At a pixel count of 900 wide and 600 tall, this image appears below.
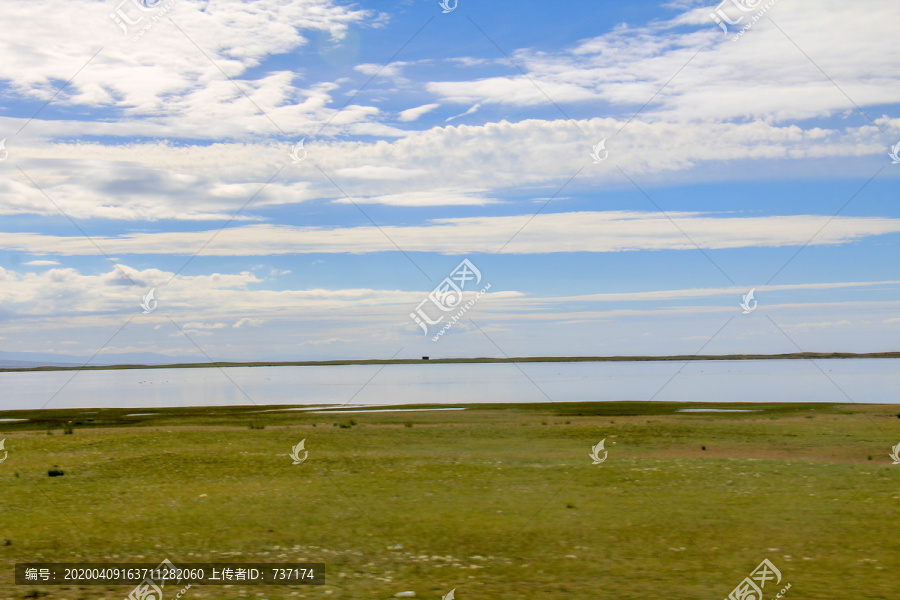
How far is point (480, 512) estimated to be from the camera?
19.5m

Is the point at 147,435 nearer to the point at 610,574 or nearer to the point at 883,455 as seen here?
the point at 610,574

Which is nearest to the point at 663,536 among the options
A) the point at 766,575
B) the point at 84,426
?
the point at 766,575

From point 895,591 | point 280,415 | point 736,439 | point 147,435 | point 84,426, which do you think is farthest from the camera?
point 280,415

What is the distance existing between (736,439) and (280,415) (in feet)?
135

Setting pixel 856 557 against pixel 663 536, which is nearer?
pixel 856 557

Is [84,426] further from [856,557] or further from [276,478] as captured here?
[856,557]

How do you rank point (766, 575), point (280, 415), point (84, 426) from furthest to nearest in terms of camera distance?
1. point (280, 415)
2. point (84, 426)
3. point (766, 575)

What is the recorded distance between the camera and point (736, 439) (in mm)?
36781

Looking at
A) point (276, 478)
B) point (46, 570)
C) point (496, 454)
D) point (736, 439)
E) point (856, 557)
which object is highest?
point (736, 439)

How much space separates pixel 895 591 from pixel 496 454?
2035 centimetres

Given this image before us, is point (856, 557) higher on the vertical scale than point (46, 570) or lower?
higher

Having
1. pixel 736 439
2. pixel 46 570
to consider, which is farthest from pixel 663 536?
pixel 736 439

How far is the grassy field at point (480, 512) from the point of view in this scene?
13.6m

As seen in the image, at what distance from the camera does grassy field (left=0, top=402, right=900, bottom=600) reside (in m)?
13.6
